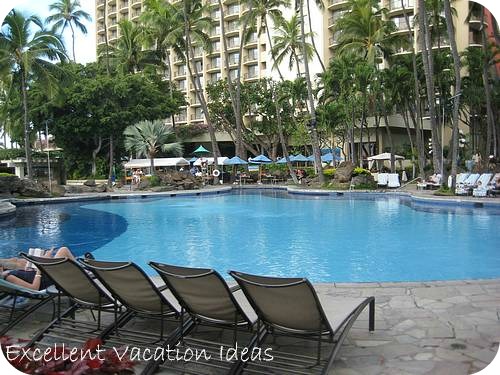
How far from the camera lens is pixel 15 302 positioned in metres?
4.61

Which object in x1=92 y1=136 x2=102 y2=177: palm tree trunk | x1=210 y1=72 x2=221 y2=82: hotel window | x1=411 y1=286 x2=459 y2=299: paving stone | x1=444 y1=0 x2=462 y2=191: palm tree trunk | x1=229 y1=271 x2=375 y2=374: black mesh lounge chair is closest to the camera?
x1=229 y1=271 x2=375 y2=374: black mesh lounge chair

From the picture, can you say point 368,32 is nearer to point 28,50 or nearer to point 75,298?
point 28,50

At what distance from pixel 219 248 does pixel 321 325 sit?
7.48 metres

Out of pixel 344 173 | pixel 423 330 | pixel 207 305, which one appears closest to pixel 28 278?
pixel 207 305

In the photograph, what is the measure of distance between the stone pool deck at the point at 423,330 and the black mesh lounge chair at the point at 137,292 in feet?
3.81

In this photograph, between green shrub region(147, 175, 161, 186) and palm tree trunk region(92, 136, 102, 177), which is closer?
green shrub region(147, 175, 161, 186)

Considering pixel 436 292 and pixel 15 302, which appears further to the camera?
pixel 436 292

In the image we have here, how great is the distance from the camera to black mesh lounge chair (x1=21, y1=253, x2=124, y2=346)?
392 centimetres

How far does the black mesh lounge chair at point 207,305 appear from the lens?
3.32 m

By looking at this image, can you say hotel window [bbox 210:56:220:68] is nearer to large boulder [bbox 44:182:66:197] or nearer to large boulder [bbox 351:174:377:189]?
large boulder [bbox 44:182:66:197]

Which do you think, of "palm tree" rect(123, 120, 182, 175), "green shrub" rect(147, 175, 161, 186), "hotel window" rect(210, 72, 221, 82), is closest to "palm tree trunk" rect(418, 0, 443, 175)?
"green shrub" rect(147, 175, 161, 186)

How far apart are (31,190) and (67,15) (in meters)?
30.9

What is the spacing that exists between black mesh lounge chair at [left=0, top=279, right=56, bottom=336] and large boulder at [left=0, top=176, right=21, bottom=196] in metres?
19.5

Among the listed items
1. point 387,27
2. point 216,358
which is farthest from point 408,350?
point 387,27
